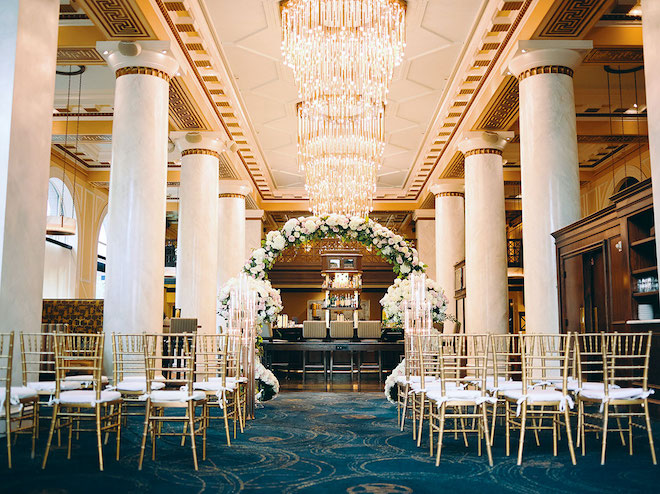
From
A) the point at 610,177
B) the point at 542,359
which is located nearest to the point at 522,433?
the point at 542,359

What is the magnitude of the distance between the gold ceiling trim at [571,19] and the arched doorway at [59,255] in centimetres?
1259

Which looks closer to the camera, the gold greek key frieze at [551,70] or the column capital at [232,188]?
the gold greek key frieze at [551,70]

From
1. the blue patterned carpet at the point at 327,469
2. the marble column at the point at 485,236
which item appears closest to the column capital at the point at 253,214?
the marble column at the point at 485,236

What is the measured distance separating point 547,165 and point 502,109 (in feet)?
9.95

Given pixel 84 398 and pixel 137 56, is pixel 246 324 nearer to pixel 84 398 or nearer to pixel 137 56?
pixel 84 398

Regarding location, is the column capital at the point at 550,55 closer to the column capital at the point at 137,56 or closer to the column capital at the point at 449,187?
the column capital at the point at 137,56

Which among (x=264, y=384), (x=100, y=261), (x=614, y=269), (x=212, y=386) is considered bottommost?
(x=264, y=384)

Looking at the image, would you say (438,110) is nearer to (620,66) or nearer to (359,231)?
(620,66)

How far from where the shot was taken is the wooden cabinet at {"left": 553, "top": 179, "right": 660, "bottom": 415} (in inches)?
247

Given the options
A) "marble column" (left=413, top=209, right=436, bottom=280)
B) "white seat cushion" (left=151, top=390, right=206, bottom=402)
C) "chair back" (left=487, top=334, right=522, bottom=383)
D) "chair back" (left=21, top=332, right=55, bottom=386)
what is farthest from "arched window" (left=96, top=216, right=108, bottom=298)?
"white seat cushion" (left=151, top=390, right=206, bottom=402)

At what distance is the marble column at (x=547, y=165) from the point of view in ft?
26.6

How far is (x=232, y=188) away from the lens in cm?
1609

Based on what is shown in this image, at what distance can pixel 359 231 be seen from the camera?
9.35 meters

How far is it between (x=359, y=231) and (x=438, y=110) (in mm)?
4395
